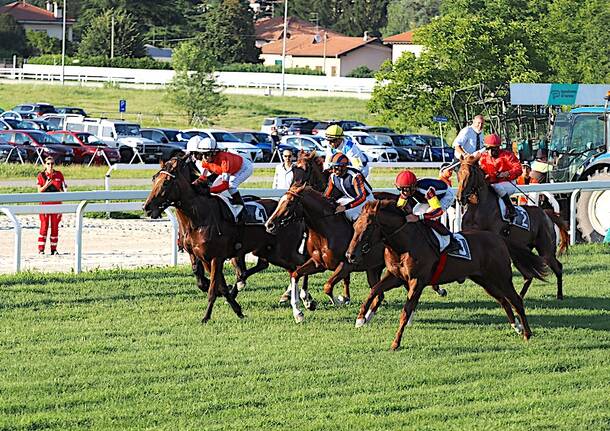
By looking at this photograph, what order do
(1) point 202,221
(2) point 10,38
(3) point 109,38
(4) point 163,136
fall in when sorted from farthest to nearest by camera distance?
(2) point 10,38, (3) point 109,38, (4) point 163,136, (1) point 202,221

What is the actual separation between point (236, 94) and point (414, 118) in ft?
91.8

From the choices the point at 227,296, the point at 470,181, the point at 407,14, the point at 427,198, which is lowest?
the point at 227,296

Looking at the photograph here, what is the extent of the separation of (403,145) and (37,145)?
1479 centimetres

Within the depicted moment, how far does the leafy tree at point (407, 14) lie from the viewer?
131m

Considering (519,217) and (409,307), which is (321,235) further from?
(519,217)

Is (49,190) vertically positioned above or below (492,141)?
below

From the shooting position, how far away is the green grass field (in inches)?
325

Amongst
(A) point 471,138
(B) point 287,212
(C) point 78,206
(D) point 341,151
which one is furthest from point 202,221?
(A) point 471,138

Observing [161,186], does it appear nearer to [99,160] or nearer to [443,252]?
[443,252]

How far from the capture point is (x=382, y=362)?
1011cm

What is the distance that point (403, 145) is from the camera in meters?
46.1

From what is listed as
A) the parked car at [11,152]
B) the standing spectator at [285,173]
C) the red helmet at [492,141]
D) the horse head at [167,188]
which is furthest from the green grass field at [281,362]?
the parked car at [11,152]

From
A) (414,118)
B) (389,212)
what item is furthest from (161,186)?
(414,118)

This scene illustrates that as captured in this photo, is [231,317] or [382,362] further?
[231,317]
